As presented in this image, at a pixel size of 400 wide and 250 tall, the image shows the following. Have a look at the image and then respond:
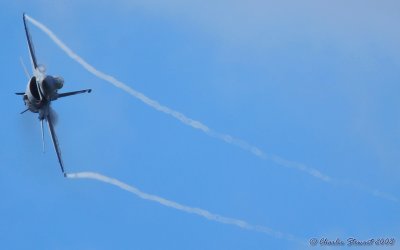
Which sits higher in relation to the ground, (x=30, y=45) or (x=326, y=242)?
(x=30, y=45)

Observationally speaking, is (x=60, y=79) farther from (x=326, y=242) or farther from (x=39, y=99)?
(x=326, y=242)

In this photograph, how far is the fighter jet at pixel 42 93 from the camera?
87062 millimetres

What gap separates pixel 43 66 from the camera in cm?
8744

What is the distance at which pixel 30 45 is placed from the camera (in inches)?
3536

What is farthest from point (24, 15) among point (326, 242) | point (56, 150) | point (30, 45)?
point (326, 242)

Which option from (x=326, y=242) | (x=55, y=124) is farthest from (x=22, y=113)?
(x=326, y=242)

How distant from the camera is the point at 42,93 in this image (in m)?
87.9

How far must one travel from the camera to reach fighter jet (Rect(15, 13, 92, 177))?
87.1 m

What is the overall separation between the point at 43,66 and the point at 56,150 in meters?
5.98

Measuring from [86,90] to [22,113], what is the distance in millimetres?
5372

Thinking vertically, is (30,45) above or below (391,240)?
above

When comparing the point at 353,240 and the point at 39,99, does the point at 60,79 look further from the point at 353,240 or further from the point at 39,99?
the point at 353,240

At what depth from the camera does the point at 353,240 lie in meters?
91.1

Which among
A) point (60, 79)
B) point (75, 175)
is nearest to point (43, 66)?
point (60, 79)
